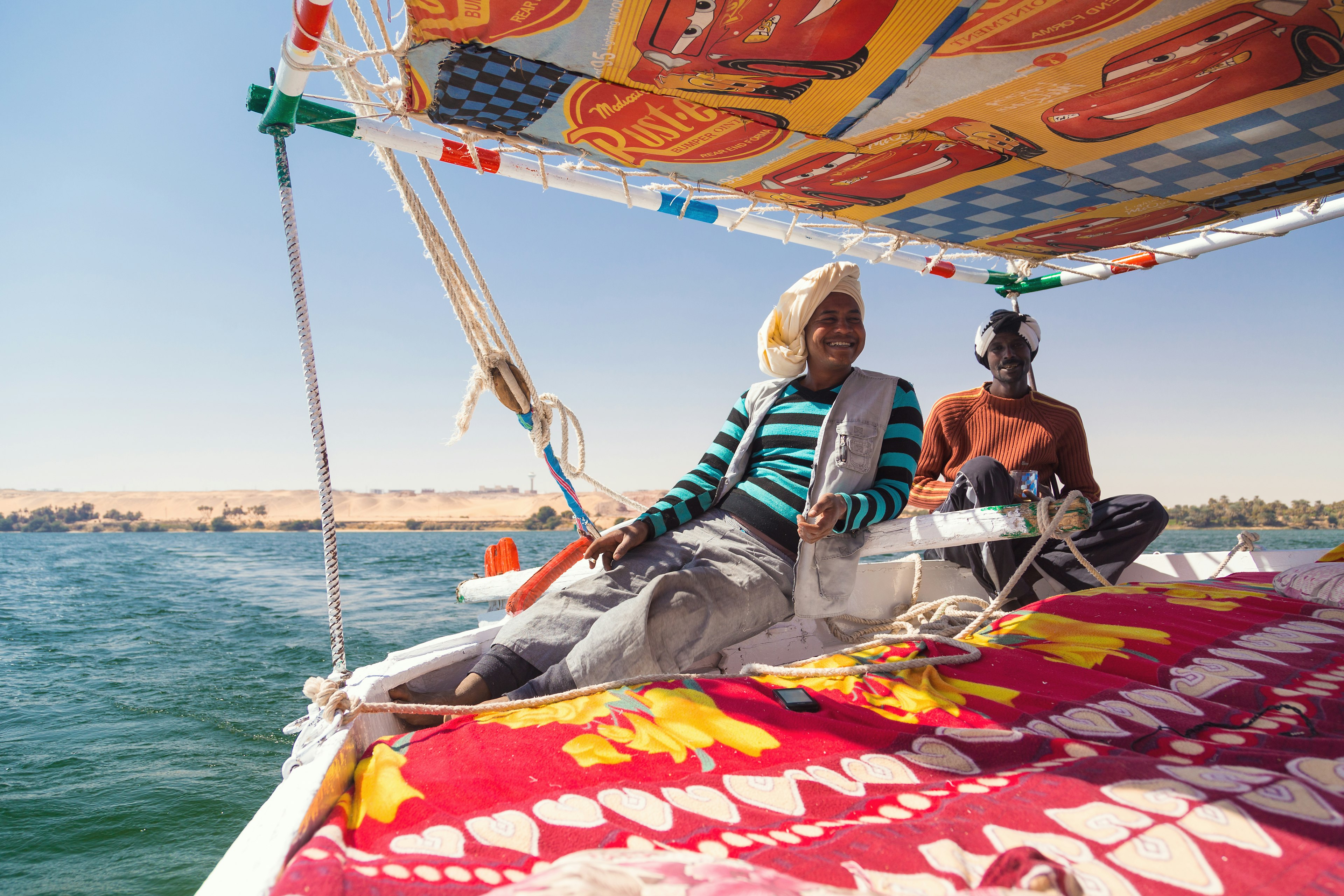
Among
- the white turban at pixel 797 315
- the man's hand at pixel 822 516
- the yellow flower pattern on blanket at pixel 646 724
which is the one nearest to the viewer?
the yellow flower pattern on blanket at pixel 646 724

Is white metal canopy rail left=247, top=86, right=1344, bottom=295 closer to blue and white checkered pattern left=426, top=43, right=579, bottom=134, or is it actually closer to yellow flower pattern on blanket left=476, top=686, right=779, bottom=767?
blue and white checkered pattern left=426, top=43, right=579, bottom=134

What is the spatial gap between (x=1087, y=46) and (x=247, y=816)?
398cm

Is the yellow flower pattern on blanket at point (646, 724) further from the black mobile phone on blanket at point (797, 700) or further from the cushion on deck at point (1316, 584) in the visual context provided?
the cushion on deck at point (1316, 584)

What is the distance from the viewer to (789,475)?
1974 millimetres

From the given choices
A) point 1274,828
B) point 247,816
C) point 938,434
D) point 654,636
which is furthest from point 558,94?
point 247,816

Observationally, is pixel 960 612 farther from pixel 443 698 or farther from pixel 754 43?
pixel 754 43

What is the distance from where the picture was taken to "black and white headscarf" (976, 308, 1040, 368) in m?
2.85

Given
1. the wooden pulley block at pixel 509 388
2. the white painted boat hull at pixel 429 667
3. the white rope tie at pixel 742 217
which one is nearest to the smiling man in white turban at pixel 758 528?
the white painted boat hull at pixel 429 667

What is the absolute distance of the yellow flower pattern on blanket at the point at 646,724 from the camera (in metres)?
1.10

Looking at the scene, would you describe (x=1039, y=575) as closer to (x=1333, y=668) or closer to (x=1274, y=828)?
(x=1333, y=668)

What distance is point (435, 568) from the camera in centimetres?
1862

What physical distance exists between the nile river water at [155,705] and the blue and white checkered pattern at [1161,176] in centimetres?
160

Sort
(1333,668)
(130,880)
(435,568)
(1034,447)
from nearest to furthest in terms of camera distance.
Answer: (1333,668) < (130,880) < (1034,447) < (435,568)

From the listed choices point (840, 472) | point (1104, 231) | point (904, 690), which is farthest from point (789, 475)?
point (1104, 231)
